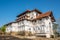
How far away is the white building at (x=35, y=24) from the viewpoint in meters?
57.6

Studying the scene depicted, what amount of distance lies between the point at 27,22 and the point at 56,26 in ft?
84.9

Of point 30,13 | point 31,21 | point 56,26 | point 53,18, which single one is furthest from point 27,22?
point 56,26

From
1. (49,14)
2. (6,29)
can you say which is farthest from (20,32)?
(49,14)

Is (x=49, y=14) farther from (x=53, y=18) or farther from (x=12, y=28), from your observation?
(x=12, y=28)

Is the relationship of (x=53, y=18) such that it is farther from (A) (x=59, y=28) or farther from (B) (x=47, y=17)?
(A) (x=59, y=28)

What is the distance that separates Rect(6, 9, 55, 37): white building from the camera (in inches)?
→ 2266

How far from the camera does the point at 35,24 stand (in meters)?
62.2

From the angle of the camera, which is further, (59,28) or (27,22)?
(59,28)

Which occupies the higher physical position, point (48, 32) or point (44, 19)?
point (44, 19)

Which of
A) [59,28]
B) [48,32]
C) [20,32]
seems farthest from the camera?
[59,28]

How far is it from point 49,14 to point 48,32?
778 cm

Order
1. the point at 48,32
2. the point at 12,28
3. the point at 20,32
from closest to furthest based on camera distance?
the point at 48,32 → the point at 20,32 → the point at 12,28

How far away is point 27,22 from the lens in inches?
2397

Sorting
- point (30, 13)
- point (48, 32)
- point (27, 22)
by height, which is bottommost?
point (48, 32)
